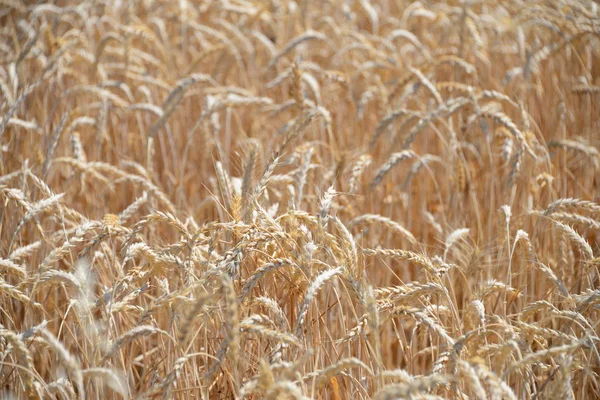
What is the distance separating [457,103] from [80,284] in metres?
1.62

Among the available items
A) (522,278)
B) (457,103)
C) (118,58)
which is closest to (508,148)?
(457,103)

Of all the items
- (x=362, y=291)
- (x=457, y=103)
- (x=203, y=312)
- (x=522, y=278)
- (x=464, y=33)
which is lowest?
(x=522, y=278)

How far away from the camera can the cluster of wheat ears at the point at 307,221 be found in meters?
1.39

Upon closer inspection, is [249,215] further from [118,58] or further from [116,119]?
[118,58]

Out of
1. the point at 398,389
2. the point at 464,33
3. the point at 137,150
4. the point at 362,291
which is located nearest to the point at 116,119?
the point at 137,150

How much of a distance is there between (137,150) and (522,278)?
82.5 inches

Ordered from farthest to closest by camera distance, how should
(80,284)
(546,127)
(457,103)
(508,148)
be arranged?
(546,127)
(457,103)
(508,148)
(80,284)

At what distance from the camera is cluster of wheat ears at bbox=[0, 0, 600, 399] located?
1.39m

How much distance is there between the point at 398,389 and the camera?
1016 mm

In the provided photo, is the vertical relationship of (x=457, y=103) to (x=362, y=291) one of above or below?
above

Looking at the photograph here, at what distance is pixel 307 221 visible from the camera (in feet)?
5.14

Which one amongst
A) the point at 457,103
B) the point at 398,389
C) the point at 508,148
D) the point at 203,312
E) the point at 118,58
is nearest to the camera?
the point at 398,389

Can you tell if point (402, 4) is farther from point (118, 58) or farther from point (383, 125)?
point (383, 125)

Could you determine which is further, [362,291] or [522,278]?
[522,278]
